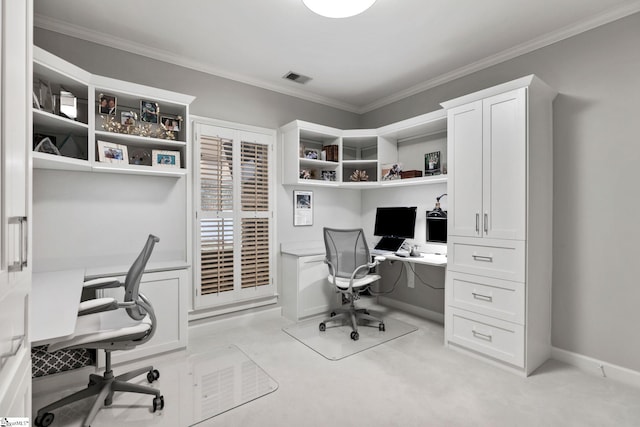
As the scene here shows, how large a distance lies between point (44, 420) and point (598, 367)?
3.84m

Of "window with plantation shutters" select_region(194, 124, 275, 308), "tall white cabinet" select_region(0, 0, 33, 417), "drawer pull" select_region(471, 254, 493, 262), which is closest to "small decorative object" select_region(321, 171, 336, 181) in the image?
"window with plantation shutters" select_region(194, 124, 275, 308)

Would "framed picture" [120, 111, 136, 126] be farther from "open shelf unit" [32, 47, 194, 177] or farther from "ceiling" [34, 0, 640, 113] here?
"ceiling" [34, 0, 640, 113]

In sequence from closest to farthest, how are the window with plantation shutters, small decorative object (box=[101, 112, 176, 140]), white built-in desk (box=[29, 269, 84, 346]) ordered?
white built-in desk (box=[29, 269, 84, 346]) → small decorative object (box=[101, 112, 176, 140]) → the window with plantation shutters

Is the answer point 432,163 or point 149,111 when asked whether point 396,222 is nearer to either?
point 432,163

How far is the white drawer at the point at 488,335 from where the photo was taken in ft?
7.98

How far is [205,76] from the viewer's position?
331 cm

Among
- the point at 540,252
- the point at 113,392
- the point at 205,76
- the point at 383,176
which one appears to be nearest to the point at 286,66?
the point at 205,76

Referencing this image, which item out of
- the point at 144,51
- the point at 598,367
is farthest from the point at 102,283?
the point at 598,367

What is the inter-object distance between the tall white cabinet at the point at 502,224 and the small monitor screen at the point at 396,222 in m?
0.86

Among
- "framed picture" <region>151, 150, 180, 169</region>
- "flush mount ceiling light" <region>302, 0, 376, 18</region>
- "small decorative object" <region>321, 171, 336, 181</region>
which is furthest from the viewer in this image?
"small decorative object" <region>321, 171, 336, 181</region>

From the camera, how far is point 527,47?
2834 millimetres

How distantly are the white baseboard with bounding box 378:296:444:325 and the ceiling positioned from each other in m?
2.70

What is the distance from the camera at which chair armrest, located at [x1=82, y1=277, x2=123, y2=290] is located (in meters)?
2.24

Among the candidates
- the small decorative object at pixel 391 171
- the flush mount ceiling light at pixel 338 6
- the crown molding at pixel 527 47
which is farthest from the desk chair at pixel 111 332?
the crown molding at pixel 527 47
